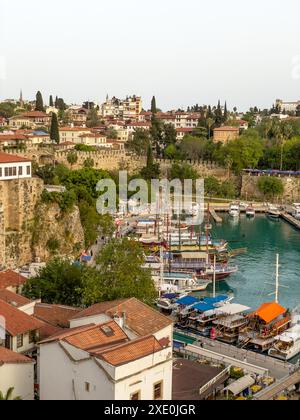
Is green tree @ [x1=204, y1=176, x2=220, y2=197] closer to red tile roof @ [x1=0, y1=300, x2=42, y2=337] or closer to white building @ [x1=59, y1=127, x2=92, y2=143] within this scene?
white building @ [x1=59, y1=127, x2=92, y2=143]

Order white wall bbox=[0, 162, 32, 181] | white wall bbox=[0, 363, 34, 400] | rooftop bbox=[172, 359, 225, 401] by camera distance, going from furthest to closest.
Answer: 1. white wall bbox=[0, 162, 32, 181]
2. rooftop bbox=[172, 359, 225, 401]
3. white wall bbox=[0, 363, 34, 400]

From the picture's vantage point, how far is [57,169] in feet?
98.2

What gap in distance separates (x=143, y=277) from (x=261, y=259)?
10418 mm

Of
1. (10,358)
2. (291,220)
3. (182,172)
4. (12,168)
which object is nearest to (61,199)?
(12,168)

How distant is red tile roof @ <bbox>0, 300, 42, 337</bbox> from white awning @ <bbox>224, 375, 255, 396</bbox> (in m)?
3.29

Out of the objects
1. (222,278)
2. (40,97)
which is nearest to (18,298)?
(222,278)

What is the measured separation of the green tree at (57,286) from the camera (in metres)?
13.5

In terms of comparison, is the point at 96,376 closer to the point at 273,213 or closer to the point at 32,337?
the point at 32,337

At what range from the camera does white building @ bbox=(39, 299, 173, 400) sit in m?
7.44

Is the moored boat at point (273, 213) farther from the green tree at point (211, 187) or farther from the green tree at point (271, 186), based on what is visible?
the green tree at point (211, 187)

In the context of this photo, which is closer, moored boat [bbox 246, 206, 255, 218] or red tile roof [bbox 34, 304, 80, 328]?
red tile roof [bbox 34, 304, 80, 328]

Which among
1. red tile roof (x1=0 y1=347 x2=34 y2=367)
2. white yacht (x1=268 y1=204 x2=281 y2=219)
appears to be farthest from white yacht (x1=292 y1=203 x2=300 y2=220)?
red tile roof (x1=0 y1=347 x2=34 y2=367)

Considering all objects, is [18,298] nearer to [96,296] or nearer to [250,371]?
[96,296]
